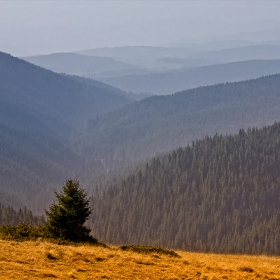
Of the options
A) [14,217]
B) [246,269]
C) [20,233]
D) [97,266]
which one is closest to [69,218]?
[20,233]

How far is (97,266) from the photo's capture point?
104 feet

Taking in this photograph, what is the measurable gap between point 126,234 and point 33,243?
15982cm

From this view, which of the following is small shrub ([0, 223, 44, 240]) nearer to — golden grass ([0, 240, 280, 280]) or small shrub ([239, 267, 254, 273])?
golden grass ([0, 240, 280, 280])

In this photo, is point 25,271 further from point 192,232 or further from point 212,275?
point 192,232

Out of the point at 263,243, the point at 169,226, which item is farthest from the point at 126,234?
the point at 263,243

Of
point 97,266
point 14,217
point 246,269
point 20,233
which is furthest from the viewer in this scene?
point 14,217

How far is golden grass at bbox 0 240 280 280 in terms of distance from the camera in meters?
28.6

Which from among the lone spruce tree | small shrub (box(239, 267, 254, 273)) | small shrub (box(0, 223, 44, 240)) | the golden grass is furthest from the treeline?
small shrub (box(239, 267, 254, 273))

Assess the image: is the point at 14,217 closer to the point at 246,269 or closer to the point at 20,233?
the point at 20,233

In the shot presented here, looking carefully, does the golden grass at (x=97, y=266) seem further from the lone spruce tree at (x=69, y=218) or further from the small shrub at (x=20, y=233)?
the lone spruce tree at (x=69, y=218)

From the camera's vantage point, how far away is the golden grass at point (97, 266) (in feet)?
94.0

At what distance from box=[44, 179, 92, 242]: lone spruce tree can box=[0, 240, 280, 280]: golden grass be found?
6.27 metres

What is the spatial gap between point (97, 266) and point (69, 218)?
11923mm

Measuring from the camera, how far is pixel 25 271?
27922mm
